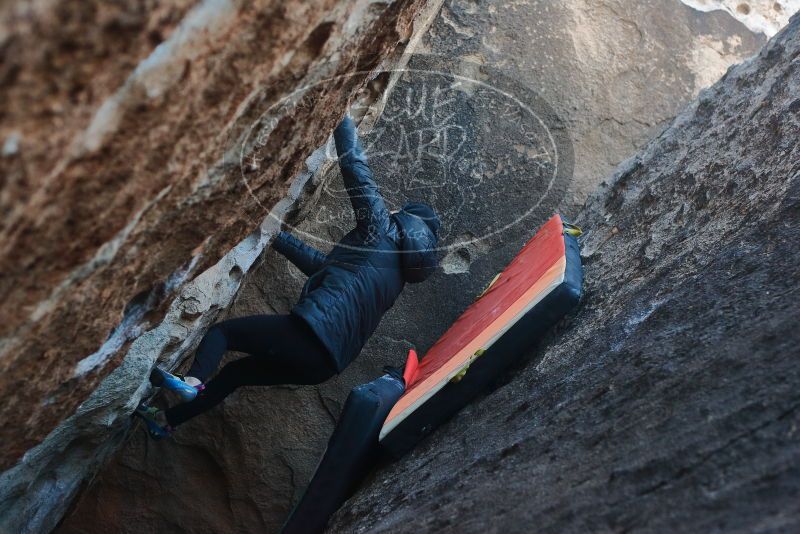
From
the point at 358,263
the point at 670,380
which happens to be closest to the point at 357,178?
the point at 358,263

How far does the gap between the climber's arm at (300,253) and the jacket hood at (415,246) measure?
27cm

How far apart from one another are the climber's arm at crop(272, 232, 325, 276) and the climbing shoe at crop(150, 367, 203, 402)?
572mm

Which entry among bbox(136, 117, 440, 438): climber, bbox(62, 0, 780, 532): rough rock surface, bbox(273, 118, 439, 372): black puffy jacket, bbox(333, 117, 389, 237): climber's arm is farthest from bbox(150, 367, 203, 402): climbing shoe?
bbox(62, 0, 780, 532): rough rock surface

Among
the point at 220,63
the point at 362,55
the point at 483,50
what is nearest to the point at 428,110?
the point at 483,50

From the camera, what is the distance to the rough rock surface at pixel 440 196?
10.1 ft

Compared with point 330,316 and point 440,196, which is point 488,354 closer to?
point 330,316

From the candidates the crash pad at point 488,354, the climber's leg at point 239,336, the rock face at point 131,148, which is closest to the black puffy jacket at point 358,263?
the climber's leg at point 239,336

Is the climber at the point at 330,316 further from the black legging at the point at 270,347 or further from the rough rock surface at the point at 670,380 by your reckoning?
the rough rock surface at the point at 670,380

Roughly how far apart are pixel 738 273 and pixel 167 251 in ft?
3.86

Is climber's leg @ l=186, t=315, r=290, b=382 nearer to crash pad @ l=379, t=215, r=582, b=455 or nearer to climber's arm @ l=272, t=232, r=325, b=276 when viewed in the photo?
climber's arm @ l=272, t=232, r=325, b=276

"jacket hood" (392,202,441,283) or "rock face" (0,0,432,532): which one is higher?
"rock face" (0,0,432,532)

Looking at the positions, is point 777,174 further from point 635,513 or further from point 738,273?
point 635,513

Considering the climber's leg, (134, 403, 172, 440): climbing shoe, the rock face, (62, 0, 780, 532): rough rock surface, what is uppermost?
the rock face

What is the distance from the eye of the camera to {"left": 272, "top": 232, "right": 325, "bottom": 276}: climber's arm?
8.75 feet
